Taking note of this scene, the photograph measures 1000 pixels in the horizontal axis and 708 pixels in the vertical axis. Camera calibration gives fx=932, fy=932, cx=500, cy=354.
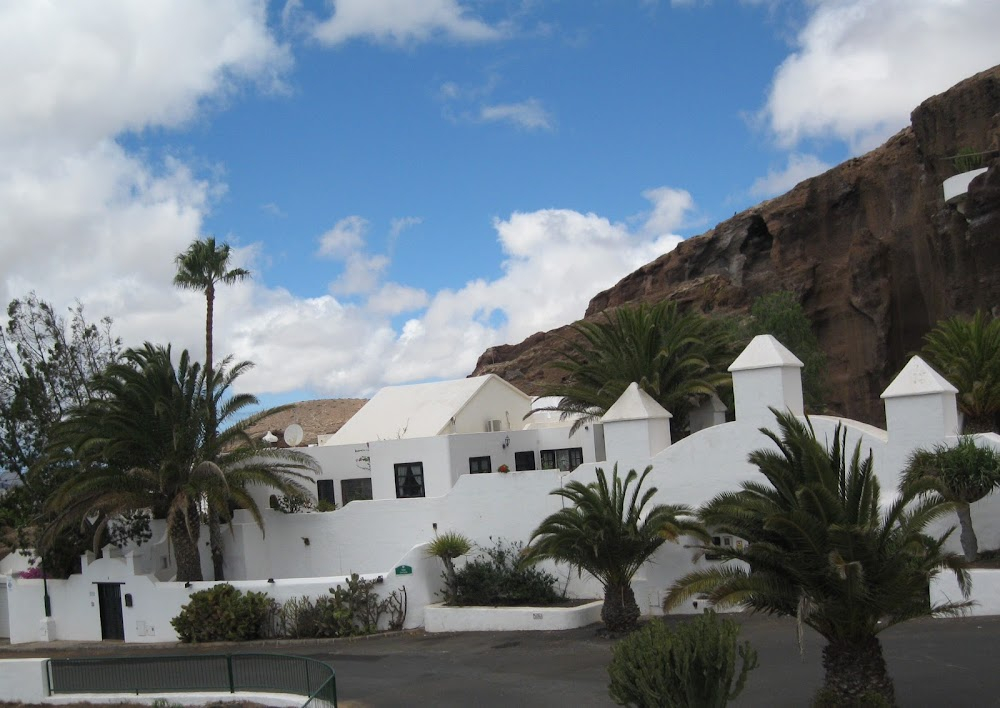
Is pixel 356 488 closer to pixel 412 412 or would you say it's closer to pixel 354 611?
pixel 412 412

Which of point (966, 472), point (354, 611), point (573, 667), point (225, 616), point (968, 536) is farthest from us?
point (225, 616)

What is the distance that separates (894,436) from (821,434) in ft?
5.01

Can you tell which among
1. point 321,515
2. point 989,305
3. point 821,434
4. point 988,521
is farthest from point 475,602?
point 989,305

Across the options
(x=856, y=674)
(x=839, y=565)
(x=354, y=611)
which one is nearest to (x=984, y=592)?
(x=856, y=674)

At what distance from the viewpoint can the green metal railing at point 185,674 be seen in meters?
16.4

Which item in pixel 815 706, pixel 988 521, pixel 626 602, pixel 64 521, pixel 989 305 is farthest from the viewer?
pixel 989 305

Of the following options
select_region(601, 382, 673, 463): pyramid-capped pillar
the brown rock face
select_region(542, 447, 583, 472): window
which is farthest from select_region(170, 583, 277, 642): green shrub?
the brown rock face

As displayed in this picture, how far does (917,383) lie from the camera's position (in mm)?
18406

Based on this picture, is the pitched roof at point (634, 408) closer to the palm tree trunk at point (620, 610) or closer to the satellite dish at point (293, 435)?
the palm tree trunk at point (620, 610)

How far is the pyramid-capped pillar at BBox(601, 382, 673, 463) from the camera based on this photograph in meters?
21.6

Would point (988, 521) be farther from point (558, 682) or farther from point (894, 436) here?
point (558, 682)

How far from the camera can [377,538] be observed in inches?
1014

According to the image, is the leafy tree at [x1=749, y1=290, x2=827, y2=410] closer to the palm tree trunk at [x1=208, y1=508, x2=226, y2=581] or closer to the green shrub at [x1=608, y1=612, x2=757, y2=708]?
the palm tree trunk at [x1=208, y1=508, x2=226, y2=581]

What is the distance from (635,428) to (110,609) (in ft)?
53.4
